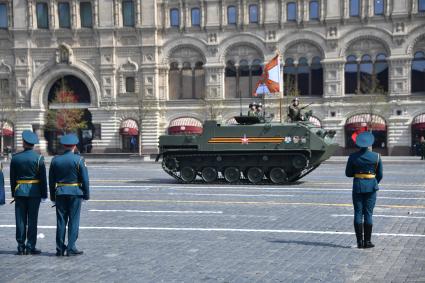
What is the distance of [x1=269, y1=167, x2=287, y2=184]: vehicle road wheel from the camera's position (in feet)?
69.7

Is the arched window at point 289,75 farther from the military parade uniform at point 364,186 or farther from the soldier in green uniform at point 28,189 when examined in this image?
the soldier in green uniform at point 28,189

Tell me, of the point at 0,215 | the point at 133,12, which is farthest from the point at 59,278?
the point at 133,12

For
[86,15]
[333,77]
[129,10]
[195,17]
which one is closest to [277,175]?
[333,77]

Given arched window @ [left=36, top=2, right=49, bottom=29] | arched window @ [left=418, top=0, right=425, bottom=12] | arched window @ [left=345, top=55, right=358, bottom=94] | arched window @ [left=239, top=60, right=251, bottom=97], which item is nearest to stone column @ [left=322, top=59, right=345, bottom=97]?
arched window @ [left=345, top=55, right=358, bottom=94]

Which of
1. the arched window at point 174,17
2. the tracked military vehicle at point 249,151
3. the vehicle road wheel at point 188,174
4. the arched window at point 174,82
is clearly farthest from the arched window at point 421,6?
the vehicle road wheel at point 188,174

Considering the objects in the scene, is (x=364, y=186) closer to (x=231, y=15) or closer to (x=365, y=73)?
(x=365, y=73)

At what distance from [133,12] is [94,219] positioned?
37713mm

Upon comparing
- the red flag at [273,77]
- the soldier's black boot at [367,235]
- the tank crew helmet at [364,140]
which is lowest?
the soldier's black boot at [367,235]

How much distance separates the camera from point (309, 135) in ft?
68.4

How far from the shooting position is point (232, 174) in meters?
21.6

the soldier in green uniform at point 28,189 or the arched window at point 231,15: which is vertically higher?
the arched window at point 231,15

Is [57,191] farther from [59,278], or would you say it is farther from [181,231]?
[181,231]

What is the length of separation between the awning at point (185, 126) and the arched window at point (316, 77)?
392 inches

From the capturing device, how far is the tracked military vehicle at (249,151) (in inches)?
824
